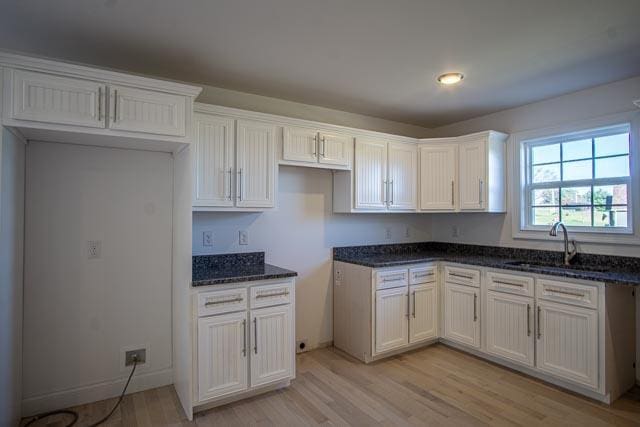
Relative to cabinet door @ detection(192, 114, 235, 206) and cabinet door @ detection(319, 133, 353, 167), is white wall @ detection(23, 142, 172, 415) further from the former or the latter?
cabinet door @ detection(319, 133, 353, 167)

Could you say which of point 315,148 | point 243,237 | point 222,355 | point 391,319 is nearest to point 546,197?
point 391,319

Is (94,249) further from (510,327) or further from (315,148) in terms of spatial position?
(510,327)

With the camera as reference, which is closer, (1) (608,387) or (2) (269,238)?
(1) (608,387)

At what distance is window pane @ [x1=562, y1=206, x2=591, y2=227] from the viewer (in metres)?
3.31

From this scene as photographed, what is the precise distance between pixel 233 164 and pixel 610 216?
326 cm

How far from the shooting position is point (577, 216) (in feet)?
11.1

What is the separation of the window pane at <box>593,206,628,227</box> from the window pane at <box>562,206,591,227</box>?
0.19 ft

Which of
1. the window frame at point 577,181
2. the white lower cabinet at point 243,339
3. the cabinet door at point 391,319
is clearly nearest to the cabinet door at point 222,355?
the white lower cabinet at point 243,339

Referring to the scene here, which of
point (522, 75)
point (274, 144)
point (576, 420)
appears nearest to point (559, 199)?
point (522, 75)

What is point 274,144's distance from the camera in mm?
3049

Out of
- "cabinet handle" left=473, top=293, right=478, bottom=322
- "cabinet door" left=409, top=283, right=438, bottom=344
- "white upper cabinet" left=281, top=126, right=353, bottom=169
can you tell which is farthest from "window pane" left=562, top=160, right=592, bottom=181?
"white upper cabinet" left=281, top=126, right=353, bottom=169

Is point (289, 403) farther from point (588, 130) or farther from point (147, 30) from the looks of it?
point (588, 130)

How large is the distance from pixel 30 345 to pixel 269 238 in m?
1.88

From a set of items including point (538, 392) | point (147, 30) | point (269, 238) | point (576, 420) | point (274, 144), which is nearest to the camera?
point (147, 30)
